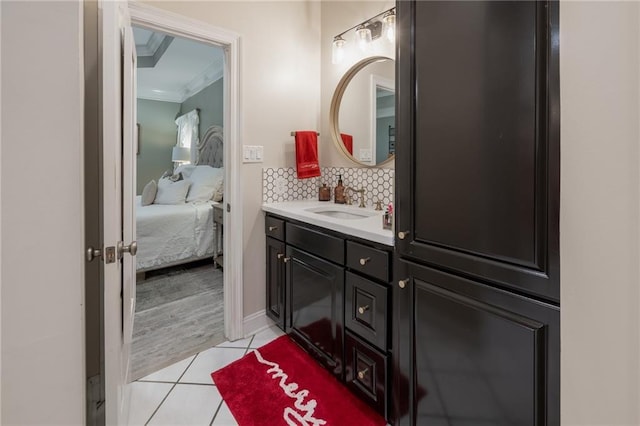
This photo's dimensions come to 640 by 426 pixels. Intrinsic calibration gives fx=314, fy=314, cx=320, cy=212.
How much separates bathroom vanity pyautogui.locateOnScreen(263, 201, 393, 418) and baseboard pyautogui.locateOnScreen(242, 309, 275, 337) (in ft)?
0.43

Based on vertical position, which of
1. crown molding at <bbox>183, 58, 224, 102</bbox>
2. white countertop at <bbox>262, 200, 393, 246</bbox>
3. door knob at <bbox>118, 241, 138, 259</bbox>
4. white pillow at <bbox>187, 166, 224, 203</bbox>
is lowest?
door knob at <bbox>118, 241, 138, 259</bbox>

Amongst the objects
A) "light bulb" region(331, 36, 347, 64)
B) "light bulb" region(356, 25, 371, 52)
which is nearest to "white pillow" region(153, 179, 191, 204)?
"light bulb" region(331, 36, 347, 64)

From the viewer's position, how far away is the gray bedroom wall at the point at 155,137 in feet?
20.4

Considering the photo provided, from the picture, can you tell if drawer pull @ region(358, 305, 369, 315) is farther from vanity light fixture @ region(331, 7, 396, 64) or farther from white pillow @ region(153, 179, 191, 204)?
white pillow @ region(153, 179, 191, 204)

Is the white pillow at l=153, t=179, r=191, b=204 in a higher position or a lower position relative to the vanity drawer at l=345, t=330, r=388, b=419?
higher

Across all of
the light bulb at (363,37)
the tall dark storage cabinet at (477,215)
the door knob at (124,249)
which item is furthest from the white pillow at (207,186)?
the tall dark storage cabinet at (477,215)

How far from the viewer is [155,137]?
251 inches

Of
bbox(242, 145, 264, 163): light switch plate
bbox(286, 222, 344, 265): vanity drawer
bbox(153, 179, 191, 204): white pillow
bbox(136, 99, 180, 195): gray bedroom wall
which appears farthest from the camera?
bbox(136, 99, 180, 195): gray bedroom wall

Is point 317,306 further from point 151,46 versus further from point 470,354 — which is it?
point 151,46

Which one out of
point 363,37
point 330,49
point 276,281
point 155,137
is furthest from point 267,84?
point 155,137

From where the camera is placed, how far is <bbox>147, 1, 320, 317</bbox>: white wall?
2139mm

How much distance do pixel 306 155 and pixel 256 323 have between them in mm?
1307
